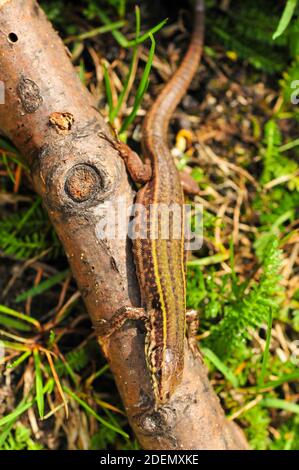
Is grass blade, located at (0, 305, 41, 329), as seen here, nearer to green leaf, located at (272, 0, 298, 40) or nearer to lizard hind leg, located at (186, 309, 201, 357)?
lizard hind leg, located at (186, 309, 201, 357)

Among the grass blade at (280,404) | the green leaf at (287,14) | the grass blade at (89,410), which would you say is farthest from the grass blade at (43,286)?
the green leaf at (287,14)

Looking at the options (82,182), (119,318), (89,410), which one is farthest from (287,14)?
(89,410)

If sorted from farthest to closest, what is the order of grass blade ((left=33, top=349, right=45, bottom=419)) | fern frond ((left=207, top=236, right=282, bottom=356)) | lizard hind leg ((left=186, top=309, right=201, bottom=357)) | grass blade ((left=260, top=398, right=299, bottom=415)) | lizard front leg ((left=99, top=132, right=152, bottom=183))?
grass blade ((left=260, top=398, right=299, bottom=415))
fern frond ((left=207, top=236, right=282, bottom=356))
lizard hind leg ((left=186, top=309, right=201, bottom=357))
lizard front leg ((left=99, top=132, right=152, bottom=183))
grass blade ((left=33, top=349, right=45, bottom=419))

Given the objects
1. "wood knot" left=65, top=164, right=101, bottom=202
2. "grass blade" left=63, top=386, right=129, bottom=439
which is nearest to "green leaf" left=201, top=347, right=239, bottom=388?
"grass blade" left=63, top=386, right=129, bottom=439

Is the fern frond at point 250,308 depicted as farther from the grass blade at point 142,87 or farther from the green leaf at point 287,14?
the green leaf at point 287,14

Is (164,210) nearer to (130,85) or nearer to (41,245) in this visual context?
(41,245)

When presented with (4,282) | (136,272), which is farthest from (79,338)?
(136,272)
